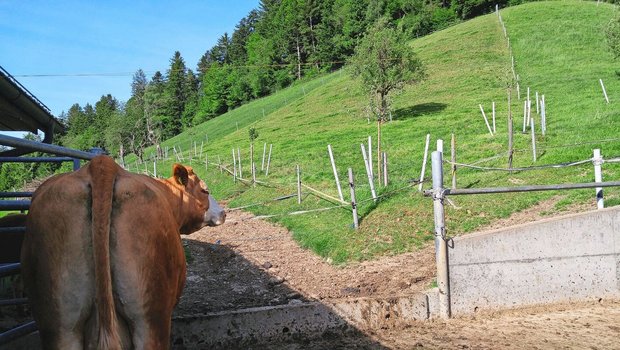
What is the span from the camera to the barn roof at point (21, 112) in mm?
6414

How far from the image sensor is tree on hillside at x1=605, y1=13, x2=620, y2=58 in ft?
89.1

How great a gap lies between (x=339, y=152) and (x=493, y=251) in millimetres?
17850

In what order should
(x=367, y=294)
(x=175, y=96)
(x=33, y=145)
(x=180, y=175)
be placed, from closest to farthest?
1. (x=33, y=145)
2. (x=180, y=175)
3. (x=367, y=294)
4. (x=175, y=96)

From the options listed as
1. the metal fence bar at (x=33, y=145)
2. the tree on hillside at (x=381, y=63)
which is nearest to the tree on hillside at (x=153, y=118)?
the tree on hillside at (x=381, y=63)

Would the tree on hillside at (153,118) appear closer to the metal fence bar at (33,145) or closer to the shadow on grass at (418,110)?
the shadow on grass at (418,110)

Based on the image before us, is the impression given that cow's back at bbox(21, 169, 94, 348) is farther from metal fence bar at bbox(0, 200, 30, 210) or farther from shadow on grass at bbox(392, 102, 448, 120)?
shadow on grass at bbox(392, 102, 448, 120)

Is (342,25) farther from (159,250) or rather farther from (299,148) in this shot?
(159,250)

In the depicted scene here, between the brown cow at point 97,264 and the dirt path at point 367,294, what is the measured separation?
2545 mm

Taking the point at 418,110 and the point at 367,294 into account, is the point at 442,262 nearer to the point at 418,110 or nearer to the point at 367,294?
the point at 367,294

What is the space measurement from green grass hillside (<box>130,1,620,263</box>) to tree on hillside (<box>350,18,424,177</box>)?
215cm

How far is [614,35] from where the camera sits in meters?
27.5

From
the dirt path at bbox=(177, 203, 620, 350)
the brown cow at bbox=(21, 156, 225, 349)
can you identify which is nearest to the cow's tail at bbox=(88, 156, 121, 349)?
the brown cow at bbox=(21, 156, 225, 349)

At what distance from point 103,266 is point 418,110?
30.7 m

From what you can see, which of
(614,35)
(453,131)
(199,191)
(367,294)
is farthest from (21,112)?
(614,35)
